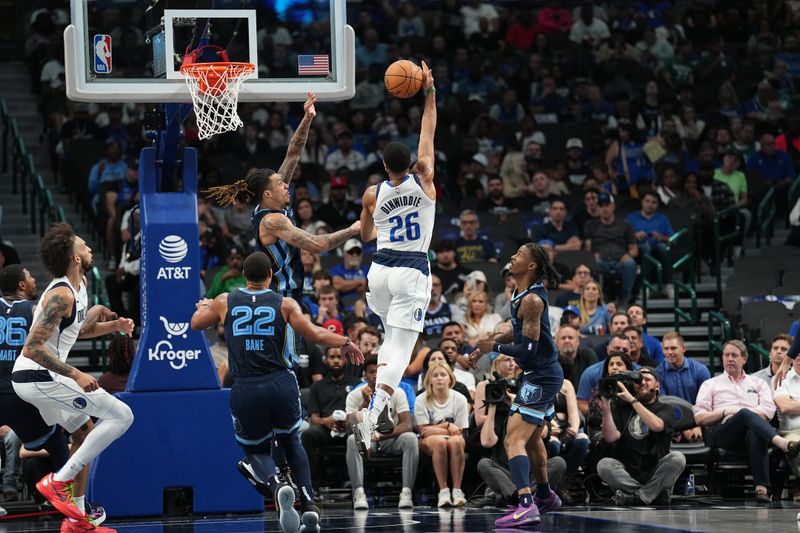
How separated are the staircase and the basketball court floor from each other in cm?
550

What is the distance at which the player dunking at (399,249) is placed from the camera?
10.4 meters

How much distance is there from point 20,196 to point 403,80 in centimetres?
1177

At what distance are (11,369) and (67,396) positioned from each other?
1379mm

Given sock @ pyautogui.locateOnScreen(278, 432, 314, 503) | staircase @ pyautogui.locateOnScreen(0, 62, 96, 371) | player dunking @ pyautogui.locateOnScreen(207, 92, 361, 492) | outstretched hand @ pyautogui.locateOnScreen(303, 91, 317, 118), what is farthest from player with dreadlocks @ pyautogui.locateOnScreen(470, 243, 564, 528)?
staircase @ pyautogui.locateOnScreen(0, 62, 96, 371)

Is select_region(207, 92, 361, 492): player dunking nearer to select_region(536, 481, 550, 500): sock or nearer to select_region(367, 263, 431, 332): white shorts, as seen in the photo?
select_region(367, 263, 431, 332): white shorts

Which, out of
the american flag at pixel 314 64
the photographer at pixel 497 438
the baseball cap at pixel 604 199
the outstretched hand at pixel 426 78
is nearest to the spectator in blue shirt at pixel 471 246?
the baseball cap at pixel 604 199

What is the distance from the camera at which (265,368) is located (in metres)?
9.52

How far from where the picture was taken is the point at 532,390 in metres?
10.5

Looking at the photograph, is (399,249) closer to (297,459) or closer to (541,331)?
(541,331)

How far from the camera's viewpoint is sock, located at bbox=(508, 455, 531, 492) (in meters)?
10.4

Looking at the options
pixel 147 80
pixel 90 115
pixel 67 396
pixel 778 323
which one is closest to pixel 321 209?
pixel 90 115

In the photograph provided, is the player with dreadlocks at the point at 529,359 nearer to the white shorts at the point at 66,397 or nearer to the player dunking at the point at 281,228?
the player dunking at the point at 281,228

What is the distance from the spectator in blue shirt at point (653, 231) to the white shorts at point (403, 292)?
8.29 meters

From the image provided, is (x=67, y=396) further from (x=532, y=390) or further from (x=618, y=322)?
(x=618, y=322)
